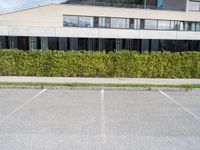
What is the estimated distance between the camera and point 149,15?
3000 centimetres

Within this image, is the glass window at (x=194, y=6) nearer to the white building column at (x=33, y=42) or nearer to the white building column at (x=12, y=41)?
the white building column at (x=33, y=42)

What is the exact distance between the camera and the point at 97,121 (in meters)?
5.57

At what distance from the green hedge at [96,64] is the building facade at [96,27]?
1146 centimetres

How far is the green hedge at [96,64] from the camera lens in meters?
12.2

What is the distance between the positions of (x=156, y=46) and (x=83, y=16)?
9.89 meters

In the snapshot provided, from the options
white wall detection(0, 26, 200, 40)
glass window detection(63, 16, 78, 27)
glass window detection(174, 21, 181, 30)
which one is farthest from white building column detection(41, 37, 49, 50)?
glass window detection(174, 21, 181, 30)

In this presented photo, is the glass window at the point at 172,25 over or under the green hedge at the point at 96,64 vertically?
over

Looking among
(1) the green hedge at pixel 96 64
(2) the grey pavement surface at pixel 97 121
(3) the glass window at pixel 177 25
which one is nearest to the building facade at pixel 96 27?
(3) the glass window at pixel 177 25

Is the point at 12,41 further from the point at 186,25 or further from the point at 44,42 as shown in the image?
the point at 186,25

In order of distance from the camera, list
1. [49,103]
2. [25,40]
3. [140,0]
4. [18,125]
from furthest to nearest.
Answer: [140,0]
[25,40]
[49,103]
[18,125]

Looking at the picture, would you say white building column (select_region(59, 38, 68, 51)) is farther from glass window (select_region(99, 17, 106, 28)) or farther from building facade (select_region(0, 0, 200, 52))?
glass window (select_region(99, 17, 106, 28))

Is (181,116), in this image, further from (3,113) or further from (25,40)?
(25,40)

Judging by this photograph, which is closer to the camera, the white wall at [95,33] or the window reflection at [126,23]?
the white wall at [95,33]

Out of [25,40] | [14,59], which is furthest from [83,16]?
[14,59]
